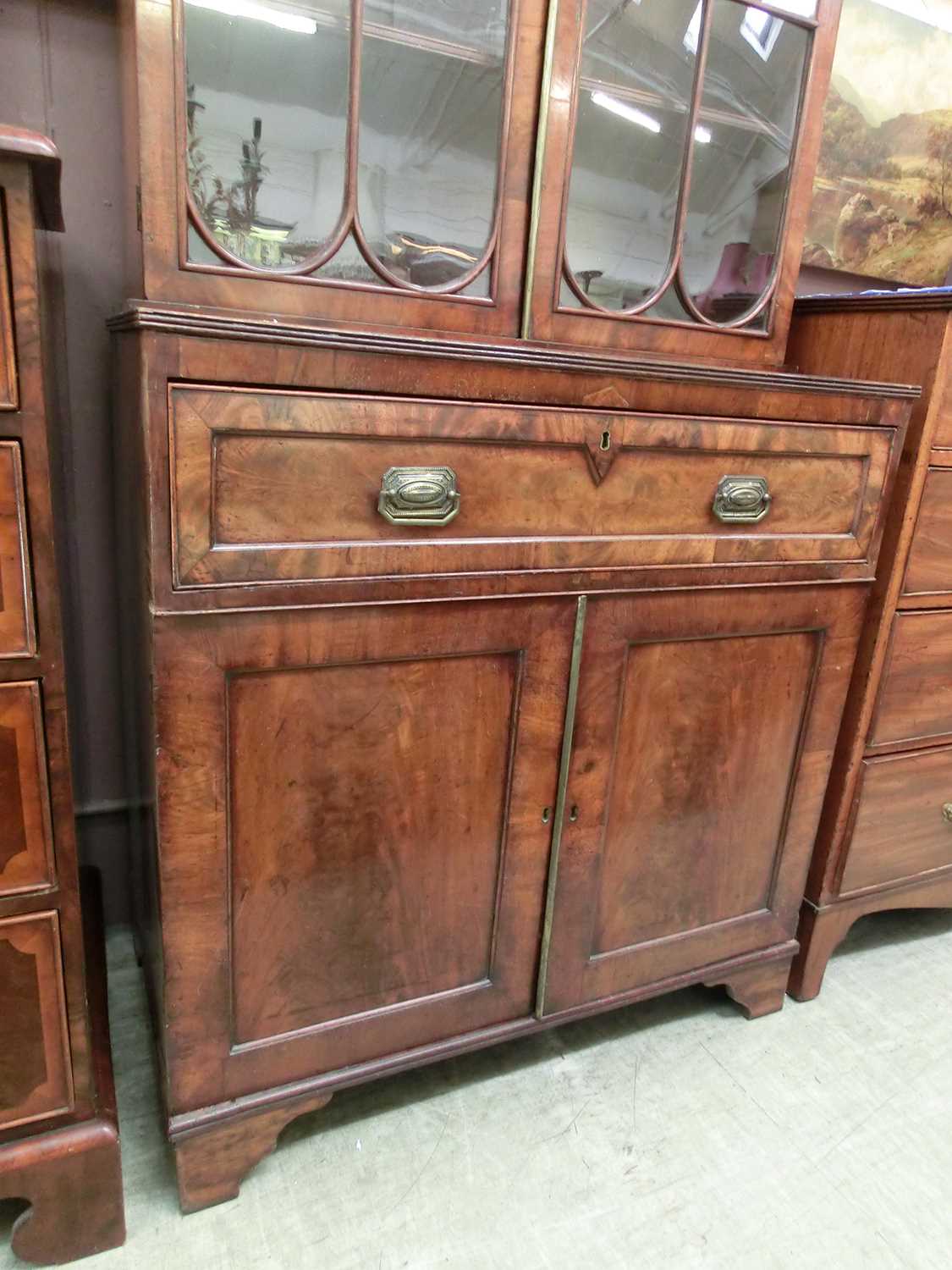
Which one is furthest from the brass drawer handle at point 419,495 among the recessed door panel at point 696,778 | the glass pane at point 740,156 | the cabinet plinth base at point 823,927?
the cabinet plinth base at point 823,927

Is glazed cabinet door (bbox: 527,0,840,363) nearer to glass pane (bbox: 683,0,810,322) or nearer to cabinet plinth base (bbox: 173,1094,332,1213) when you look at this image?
glass pane (bbox: 683,0,810,322)

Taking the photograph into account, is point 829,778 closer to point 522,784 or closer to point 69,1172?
point 522,784

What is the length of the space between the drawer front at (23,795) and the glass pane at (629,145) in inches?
33.7

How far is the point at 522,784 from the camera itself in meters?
1.13

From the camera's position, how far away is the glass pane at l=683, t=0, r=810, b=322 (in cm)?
120

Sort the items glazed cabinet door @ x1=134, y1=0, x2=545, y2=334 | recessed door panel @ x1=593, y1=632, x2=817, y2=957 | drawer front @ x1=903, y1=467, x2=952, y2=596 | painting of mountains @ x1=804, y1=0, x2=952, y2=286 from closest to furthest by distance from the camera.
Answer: glazed cabinet door @ x1=134, y1=0, x2=545, y2=334, recessed door panel @ x1=593, y1=632, x2=817, y2=957, drawer front @ x1=903, y1=467, x2=952, y2=596, painting of mountains @ x1=804, y1=0, x2=952, y2=286

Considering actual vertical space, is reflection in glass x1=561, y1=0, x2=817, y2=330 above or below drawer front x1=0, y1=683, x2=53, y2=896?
above

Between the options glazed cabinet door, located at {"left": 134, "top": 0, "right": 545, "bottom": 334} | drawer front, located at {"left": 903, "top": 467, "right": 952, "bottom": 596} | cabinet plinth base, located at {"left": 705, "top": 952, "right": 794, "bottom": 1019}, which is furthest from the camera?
cabinet plinth base, located at {"left": 705, "top": 952, "right": 794, "bottom": 1019}

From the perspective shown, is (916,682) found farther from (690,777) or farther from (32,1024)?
(32,1024)

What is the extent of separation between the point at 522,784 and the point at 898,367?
2.87 feet

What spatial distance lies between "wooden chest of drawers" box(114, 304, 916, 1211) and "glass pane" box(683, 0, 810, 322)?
0.26 meters

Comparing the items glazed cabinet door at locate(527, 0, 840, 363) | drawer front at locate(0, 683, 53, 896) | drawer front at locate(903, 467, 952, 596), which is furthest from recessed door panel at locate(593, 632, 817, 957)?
drawer front at locate(0, 683, 53, 896)

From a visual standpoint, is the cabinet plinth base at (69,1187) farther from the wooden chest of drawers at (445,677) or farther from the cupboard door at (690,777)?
the cupboard door at (690,777)

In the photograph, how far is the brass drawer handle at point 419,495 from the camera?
0.93 meters
